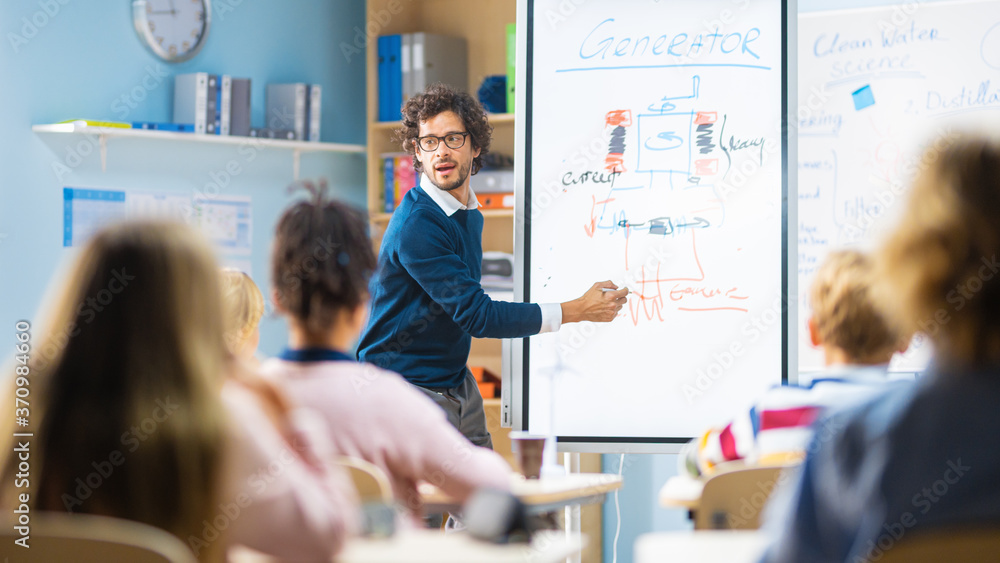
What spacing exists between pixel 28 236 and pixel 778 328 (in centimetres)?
257

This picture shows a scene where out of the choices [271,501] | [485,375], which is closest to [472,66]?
[485,375]

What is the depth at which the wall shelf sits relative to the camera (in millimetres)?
3338

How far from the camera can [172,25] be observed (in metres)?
3.74

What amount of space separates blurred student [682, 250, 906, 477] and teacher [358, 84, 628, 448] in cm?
93

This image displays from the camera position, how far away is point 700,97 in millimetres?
2670

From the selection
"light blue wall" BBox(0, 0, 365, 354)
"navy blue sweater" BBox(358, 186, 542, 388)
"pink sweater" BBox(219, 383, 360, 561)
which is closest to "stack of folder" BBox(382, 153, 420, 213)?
"light blue wall" BBox(0, 0, 365, 354)

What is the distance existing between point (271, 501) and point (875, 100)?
274 centimetres

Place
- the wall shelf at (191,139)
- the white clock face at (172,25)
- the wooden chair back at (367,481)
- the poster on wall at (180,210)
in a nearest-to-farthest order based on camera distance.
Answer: the wooden chair back at (367,481), the wall shelf at (191,139), the poster on wall at (180,210), the white clock face at (172,25)

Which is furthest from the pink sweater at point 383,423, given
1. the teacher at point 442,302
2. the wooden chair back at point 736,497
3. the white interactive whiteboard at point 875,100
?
the white interactive whiteboard at point 875,100

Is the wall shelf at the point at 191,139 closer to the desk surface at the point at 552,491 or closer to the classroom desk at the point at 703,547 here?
the desk surface at the point at 552,491

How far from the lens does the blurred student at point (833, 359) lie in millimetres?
1556

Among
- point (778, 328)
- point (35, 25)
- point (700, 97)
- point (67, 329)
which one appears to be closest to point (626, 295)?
point (778, 328)

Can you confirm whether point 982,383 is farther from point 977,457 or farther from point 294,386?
point 294,386

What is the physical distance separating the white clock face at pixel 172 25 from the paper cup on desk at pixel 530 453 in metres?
2.45
